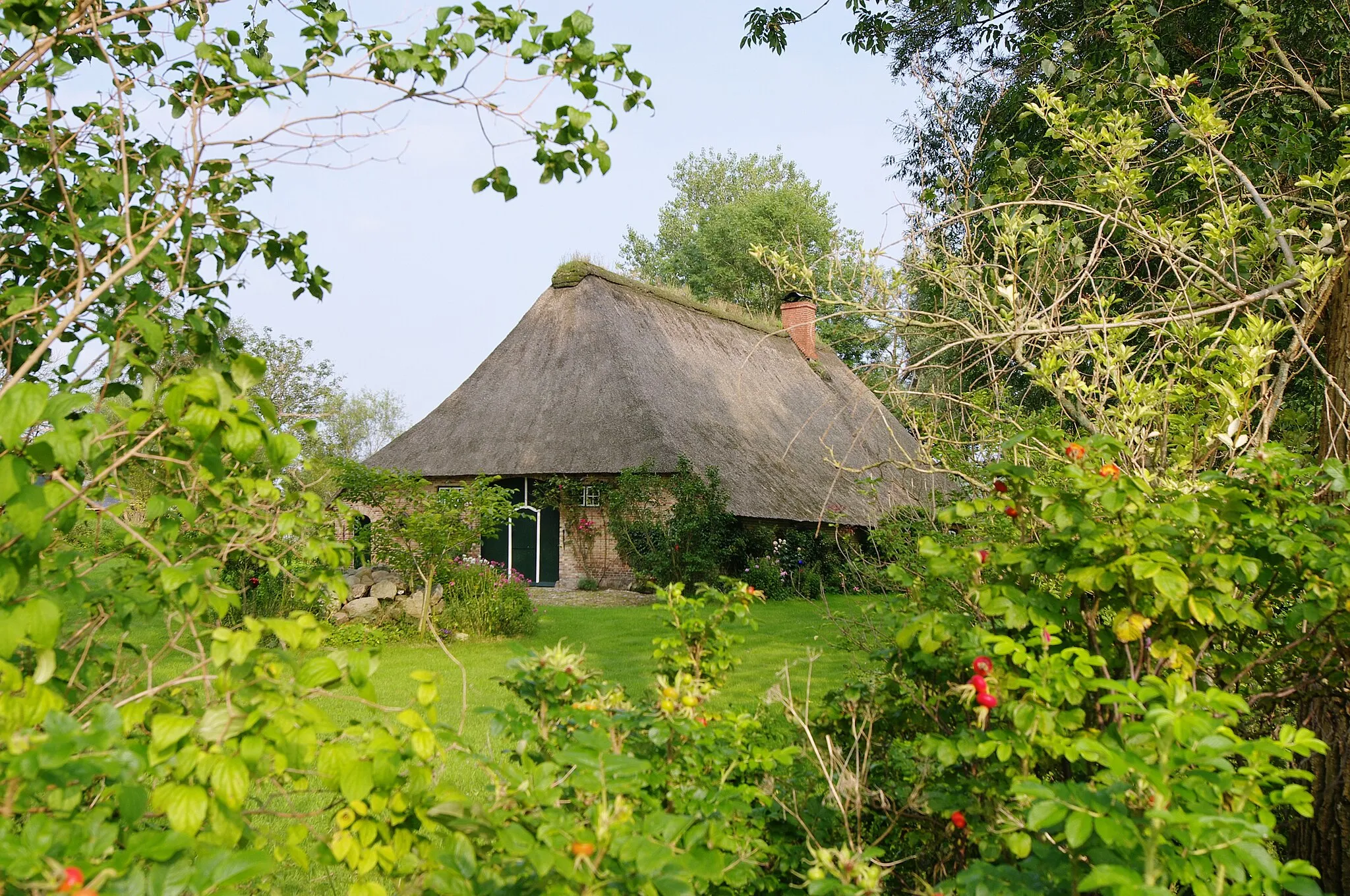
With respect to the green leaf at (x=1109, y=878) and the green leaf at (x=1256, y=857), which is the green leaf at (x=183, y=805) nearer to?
the green leaf at (x=1109, y=878)

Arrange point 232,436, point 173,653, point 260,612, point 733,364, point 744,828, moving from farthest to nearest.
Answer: point 733,364 → point 260,612 → point 173,653 → point 744,828 → point 232,436

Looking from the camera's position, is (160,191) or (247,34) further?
(247,34)

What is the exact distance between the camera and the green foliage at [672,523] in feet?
54.2

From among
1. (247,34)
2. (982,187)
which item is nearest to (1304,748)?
(247,34)

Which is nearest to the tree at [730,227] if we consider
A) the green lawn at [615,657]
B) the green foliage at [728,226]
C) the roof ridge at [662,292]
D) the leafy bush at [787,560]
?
the green foliage at [728,226]

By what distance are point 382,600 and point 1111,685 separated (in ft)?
34.6

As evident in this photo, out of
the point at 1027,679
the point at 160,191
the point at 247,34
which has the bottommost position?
the point at 1027,679

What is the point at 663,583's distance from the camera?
651 inches

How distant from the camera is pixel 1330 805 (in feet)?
10.1

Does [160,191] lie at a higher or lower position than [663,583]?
higher

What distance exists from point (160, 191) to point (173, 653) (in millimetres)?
7223

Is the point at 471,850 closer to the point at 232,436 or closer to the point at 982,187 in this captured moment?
the point at 232,436

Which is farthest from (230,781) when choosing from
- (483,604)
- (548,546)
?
(548,546)

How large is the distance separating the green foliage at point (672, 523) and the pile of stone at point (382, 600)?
545 centimetres
